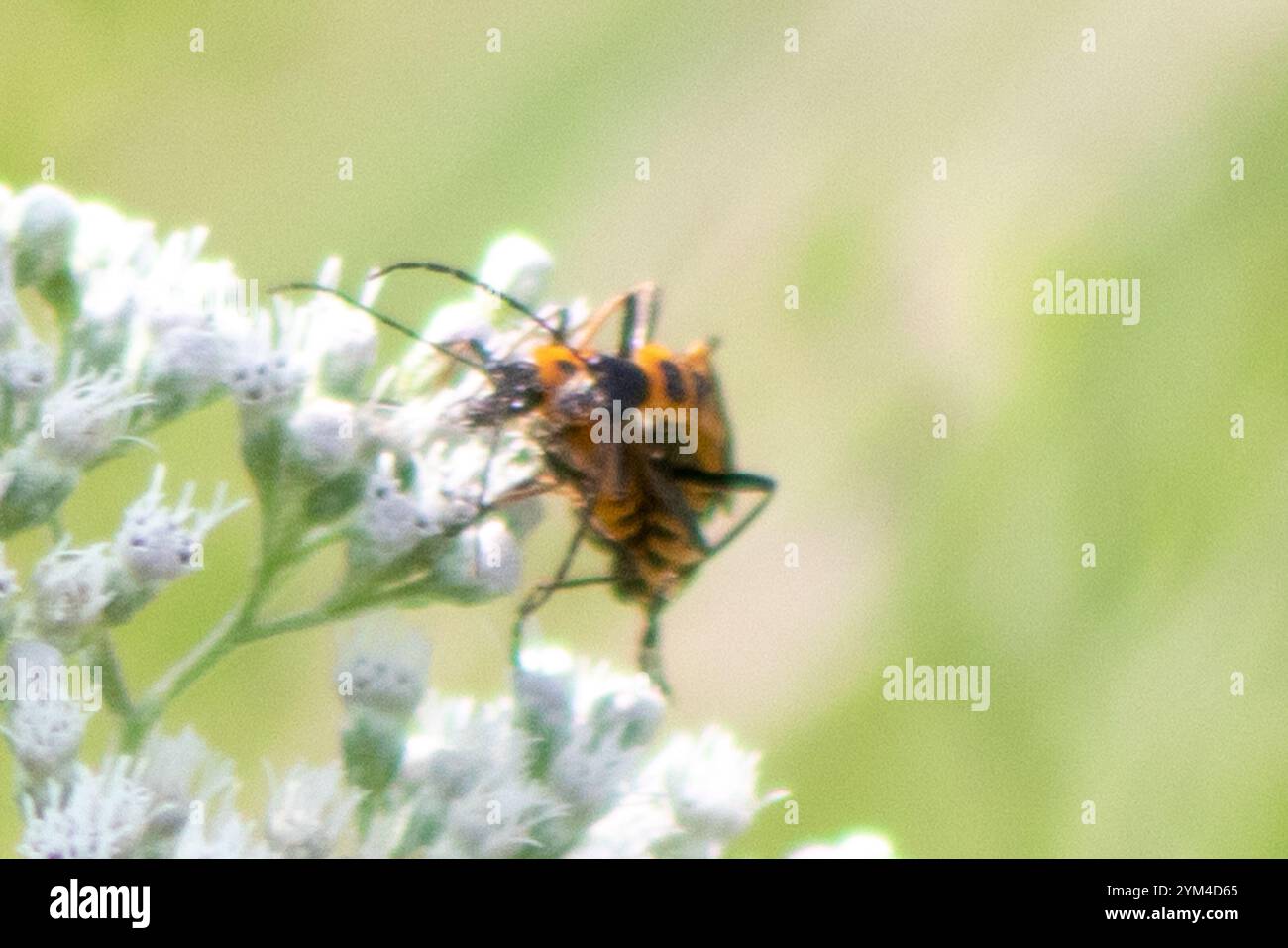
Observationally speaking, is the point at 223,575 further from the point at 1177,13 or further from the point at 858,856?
the point at 1177,13

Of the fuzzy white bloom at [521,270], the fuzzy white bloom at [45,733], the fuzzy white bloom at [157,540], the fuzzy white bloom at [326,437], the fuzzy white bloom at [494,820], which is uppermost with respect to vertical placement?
the fuzzy white bloom at [521,270]

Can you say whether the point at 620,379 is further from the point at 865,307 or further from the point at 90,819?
the point at 865,307

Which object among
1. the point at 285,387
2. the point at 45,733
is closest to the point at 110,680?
the point at 45,733

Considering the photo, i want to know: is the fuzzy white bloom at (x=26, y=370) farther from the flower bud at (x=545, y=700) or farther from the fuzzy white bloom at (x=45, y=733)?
the flower bud at (x=545, y=700)

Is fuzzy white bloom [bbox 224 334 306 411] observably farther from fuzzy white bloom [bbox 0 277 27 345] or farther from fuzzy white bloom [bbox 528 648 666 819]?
fuzzy white bloom [bbox 528 648 666 819]

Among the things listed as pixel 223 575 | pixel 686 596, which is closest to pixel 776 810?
pixel 686 596

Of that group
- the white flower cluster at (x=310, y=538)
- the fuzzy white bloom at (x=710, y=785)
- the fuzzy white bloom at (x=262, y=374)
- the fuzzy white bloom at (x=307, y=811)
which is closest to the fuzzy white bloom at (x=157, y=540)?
the white flower cluster at (x=310, y=538)

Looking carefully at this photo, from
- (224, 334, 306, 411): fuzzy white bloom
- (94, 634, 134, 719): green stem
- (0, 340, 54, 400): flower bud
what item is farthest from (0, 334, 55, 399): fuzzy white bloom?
(94, 634, 134, 719): green stem
